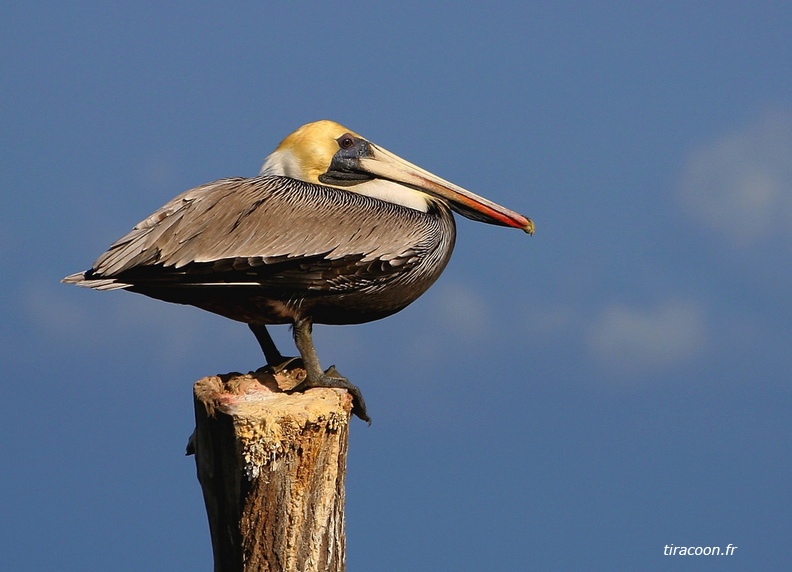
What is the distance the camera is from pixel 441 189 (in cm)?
709

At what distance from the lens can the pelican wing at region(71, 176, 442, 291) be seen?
611 cm

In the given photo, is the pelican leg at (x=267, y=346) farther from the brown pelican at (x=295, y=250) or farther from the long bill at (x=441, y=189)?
the long bill at (x=441, y=189)

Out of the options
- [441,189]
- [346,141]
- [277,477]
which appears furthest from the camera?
[441,189]

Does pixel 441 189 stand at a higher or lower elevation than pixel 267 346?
higher

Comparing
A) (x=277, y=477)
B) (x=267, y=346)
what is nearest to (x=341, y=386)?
(x=277, y=477)

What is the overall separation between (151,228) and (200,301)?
449mm

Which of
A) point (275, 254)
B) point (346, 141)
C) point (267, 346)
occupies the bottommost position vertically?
point (267, 346)

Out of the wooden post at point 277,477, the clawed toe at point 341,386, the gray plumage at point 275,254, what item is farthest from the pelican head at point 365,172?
the wooden post at point 277,477

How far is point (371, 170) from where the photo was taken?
701 centimetres

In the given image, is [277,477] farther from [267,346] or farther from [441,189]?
[441,189]

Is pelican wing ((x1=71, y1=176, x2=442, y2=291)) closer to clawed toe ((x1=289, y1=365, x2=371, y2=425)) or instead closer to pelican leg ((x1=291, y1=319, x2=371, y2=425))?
pelican leg ((x1=291, y1=319, x2=371, y2=425))

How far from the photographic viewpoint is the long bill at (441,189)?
7043 mm

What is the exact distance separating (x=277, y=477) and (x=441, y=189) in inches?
78.3

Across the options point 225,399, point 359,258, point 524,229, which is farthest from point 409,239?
point 225,399
